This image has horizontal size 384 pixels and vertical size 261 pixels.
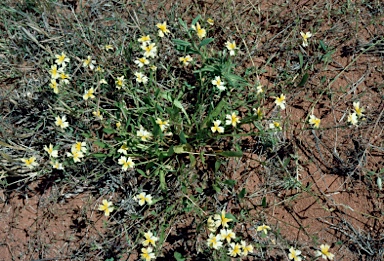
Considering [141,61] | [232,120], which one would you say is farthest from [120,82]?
[232,120]

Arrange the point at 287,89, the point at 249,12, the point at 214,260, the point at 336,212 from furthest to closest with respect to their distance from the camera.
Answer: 1. the point at 249,12
2. the point at 287,89
3. the point at 336,212
4. the point at 214,260

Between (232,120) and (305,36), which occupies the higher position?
(305,36)

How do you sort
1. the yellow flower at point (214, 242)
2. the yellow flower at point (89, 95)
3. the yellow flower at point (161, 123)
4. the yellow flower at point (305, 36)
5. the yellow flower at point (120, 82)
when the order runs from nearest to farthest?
the yellow flower at point (214, 242), the yellow flower at point (161, 123), the yellow flower at point (89, 95), the yellow flower at point (120, 82), the yellow flower at point (305, 36)

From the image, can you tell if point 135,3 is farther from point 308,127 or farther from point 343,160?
point 343,160

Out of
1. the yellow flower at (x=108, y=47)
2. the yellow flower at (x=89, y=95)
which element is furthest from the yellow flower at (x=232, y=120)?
the yellow flower at (x=108, y=47)

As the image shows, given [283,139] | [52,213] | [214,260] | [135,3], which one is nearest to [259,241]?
[214,260]

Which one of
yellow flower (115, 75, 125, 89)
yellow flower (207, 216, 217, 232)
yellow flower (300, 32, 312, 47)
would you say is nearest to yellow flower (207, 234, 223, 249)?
yellow flower (207, 216, 217, 232)

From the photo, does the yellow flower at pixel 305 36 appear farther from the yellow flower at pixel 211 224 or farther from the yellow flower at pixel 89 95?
the yellow flower at pixel 89 95

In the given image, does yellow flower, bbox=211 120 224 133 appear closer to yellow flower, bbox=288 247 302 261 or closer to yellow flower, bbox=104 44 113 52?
yellow flower, bbox=288 247 302 261

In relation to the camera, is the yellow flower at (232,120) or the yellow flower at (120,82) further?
the yellow flower at (120,82)

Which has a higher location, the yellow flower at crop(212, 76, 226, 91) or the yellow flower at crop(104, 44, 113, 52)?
the yellow flower at crop(212, 76, 226, 91)

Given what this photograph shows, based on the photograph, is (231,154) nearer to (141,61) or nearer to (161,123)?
(161,123)
